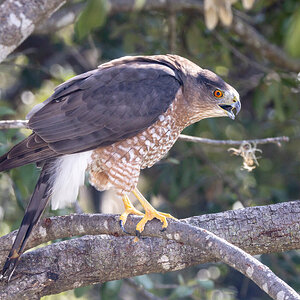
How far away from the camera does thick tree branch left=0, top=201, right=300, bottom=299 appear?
3549 mm

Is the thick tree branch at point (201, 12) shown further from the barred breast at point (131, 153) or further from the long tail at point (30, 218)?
the long tail at point (30, 218)

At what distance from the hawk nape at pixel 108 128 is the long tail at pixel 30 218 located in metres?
0.02

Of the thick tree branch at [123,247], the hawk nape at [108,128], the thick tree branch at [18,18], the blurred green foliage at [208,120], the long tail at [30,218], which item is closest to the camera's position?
the long tail at [30,218]

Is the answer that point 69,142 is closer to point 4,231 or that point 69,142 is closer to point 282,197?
point 4,231

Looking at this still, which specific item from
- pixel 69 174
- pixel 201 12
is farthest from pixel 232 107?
pixel 201 12

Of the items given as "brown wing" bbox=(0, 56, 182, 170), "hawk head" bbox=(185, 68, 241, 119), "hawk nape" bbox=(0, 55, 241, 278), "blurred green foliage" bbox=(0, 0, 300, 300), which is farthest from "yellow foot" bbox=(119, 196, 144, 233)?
"blurred green foliage" bbox=(0, 0, 300, 300)

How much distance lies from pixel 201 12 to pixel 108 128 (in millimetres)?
2535

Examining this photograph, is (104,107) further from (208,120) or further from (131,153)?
(208,120)

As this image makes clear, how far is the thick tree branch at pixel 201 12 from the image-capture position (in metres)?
5.85

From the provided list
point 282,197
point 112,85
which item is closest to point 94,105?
point 112,85

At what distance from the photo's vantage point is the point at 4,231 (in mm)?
4914

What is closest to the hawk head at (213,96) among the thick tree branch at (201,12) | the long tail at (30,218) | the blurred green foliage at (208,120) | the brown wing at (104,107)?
the brown wing at (104,107)

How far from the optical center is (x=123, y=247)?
12.1 feet

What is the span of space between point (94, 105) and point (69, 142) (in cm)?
33
